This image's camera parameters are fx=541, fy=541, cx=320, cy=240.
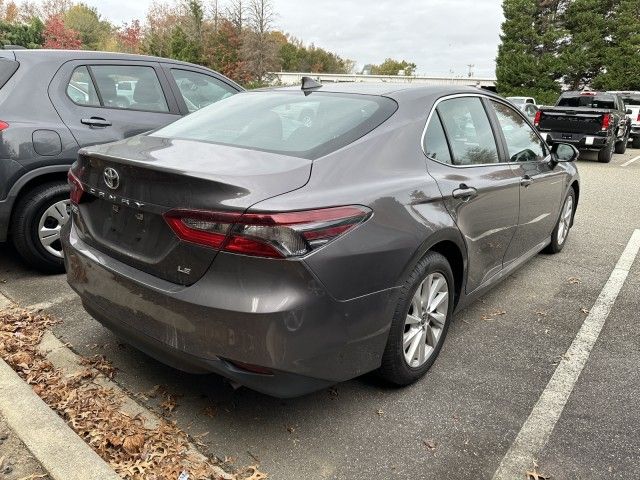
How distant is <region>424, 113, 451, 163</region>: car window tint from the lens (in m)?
2.95

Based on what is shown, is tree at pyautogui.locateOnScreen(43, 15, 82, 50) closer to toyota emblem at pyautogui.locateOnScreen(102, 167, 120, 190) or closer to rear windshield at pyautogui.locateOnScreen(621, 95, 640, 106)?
rear windshield at pyautogui.locateOnScreen(621, 95, 640, 106)

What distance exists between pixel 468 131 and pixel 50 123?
3067mm

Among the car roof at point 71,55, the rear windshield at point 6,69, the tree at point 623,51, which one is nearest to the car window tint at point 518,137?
the car roof at point 71,55

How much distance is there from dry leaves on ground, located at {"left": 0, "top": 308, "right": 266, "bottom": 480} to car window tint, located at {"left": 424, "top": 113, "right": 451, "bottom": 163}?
1.83 metres

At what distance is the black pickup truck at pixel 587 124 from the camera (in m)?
13.5

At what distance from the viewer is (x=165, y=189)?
2.25 meters

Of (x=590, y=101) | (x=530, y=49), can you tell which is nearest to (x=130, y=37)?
(x=530, y=49)

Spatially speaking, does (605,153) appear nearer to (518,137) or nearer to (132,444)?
(518,137)

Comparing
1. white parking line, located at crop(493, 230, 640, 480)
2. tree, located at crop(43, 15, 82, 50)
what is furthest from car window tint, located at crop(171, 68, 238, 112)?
tree, located at crop(43, 15, 82, 50)

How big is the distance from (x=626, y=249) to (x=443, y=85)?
3.55 metres

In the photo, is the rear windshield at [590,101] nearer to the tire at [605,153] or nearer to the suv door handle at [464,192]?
the tire at [605,153]

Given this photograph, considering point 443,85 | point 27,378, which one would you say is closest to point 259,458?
point 27,378

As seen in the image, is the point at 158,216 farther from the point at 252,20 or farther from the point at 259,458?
the point at 252,20

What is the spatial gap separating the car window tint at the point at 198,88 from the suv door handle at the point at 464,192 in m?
2.97
